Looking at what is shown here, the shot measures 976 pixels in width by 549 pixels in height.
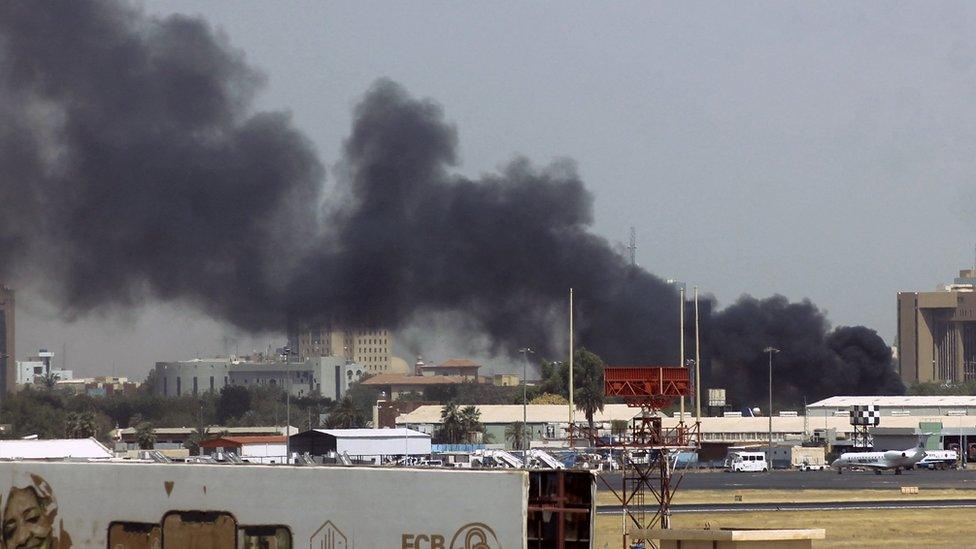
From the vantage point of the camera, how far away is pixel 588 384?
131 meters

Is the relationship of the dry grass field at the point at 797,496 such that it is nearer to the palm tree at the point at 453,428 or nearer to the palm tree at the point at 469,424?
the palm tree at the point at 469,424

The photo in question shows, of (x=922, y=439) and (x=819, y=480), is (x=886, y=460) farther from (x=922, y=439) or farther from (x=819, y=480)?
(x=819, y=480)

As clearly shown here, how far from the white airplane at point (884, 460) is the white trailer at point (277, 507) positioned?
78.8 meters

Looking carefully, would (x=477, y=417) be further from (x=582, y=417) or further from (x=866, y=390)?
(x=866, y=390)

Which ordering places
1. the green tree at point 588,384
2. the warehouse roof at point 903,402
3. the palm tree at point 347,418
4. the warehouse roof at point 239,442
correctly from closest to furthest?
the warehouse roof at point 239,442 < the green tree at point 588,384 < the palm tree at point 347,418 < the warehouse roof at point 903,402

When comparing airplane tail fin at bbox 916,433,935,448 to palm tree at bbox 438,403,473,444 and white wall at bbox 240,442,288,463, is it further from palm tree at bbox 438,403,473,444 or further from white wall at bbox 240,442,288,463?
white wall at bbox 240,442,288,463

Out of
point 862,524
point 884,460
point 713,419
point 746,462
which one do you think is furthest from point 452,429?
point 862,524

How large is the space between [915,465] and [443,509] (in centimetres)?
8423

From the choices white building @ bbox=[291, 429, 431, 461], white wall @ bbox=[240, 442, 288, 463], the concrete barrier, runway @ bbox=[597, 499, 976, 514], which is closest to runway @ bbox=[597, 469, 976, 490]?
runway @ bbox=[597, 499, 976, 514]

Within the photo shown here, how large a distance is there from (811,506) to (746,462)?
4057 cm

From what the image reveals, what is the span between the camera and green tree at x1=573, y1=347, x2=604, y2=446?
423 ft

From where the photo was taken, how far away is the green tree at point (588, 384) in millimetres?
129000

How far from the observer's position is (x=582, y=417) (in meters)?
138

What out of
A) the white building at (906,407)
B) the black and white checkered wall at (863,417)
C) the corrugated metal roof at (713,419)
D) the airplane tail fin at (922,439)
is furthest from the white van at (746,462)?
the white building at (906,407)
